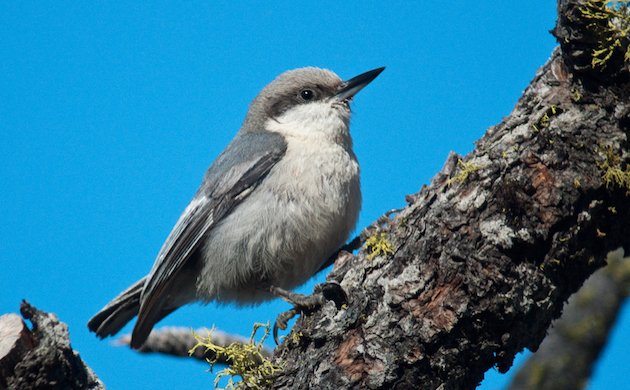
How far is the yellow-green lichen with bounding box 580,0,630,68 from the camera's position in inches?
134

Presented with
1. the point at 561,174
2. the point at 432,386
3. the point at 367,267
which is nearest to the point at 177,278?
the point at 367,267

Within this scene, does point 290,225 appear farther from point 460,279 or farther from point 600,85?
point 600,85

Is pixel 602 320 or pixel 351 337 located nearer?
pixel 351 337

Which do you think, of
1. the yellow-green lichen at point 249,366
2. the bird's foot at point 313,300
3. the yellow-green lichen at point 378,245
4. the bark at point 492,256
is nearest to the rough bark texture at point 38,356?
the bark at point 492,256

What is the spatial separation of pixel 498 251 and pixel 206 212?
2.77m

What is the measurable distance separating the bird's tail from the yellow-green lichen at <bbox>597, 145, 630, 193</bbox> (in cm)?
381

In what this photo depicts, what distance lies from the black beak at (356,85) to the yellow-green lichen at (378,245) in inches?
96.6

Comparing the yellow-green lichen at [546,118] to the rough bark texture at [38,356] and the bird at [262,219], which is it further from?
the rough bark texture at [38,356]

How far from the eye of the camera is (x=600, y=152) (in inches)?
133

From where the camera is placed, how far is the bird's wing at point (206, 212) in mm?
5340

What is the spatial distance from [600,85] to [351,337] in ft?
5.84

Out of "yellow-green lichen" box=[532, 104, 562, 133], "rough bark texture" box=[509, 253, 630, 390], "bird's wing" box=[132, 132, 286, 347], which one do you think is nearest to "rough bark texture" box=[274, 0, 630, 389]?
"yellow-green lichen" box=[532, 104, 562, 133]

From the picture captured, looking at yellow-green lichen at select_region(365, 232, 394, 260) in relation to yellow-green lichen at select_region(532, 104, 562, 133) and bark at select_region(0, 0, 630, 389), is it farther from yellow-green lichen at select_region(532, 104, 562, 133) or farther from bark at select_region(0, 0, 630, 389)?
yellow-green lichen at select_region(532, 104, 562, 133)

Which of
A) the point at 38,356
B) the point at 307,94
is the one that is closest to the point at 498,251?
the point at 38,356
